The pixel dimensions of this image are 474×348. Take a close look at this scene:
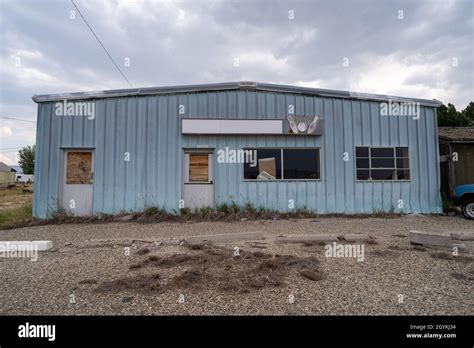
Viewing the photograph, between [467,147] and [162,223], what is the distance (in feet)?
42.7

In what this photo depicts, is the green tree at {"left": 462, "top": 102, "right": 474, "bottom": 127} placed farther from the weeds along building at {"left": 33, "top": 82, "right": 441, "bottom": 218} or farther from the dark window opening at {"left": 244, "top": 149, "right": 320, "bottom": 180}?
the dark window opening at {"left": 244, "top": 149, "right": 320, "bottom": 180}

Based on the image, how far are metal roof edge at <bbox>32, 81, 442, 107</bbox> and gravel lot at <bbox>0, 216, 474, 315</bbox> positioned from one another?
18.2ft

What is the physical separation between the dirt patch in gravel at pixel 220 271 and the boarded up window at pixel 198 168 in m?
4.61

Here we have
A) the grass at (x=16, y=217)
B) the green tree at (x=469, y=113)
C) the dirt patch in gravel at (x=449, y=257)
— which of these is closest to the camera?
the dirt patch in gravel at (x=449, y=257)

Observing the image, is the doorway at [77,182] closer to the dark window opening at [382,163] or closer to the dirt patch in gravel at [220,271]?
the dirt patch in gravel at [220,271]

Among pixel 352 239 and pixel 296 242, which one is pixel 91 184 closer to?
pixel 296 242

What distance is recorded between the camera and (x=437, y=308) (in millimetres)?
2670

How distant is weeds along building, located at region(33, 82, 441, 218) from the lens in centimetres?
880

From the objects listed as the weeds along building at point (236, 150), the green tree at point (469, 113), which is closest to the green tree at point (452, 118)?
the green tree at point (469, 113)

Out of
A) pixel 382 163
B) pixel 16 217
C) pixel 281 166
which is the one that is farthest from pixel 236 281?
pixel 16 217

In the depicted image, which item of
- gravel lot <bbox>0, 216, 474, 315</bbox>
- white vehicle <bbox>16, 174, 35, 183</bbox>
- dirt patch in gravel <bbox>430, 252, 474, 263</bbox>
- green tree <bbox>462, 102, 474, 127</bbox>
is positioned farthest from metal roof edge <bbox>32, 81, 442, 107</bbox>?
white vehicle <bbox>16, 174, 35, 183</bbox>

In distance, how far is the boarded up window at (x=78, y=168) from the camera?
884 centimetres

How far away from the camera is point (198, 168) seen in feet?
30.0

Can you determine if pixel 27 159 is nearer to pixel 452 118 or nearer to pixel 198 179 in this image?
pixel 198 179
